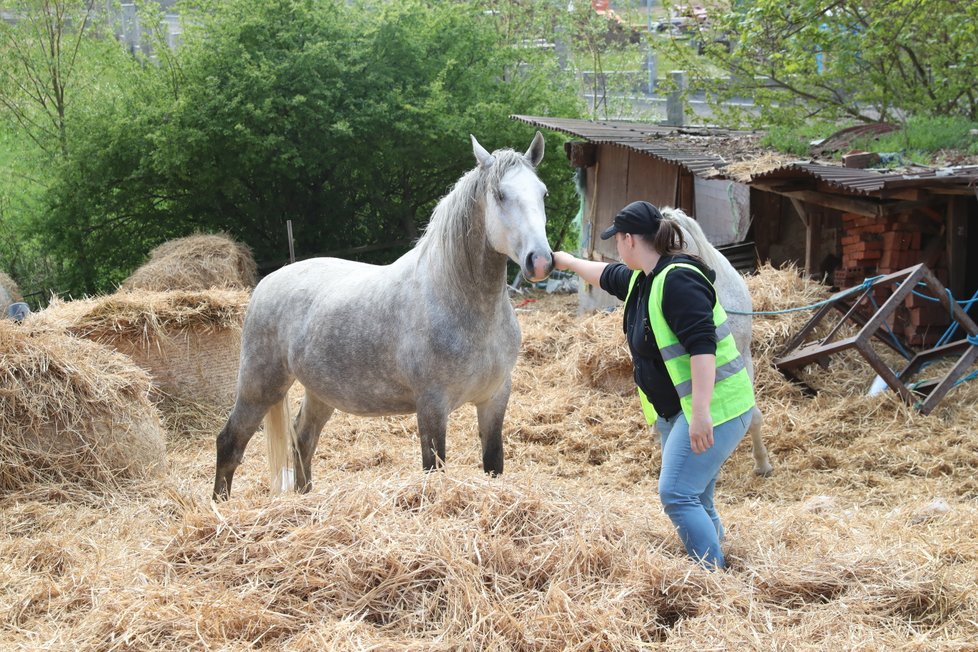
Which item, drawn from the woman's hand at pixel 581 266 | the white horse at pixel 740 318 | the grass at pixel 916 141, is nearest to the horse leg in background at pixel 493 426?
the woman's hand at pixel 581 266

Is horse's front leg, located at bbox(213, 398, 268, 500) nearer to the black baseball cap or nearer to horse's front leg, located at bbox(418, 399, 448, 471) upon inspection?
horse's front leg, located at bbox(418, 399, 448, 471)

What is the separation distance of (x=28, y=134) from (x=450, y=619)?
1351 centimetres

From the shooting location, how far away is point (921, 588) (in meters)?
3.00

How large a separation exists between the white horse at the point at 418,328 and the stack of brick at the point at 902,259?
4267mm

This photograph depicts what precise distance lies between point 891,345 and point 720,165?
2.65m

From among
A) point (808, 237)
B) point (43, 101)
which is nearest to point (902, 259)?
point (808, 237)

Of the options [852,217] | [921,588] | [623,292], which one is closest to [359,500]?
[623,292]

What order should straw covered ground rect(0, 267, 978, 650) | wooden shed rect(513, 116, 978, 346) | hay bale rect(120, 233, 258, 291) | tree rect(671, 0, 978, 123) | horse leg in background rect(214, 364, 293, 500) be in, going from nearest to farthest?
straw covered ground rect(0, 267, 978, 650)
horse leg in background rect(214, 364, 293, 500)
wooden shed rect(513, 116, 978, 346)
hay bale rect(120, 233, 258, 291)
tree rect(671, 0, 978, 123)

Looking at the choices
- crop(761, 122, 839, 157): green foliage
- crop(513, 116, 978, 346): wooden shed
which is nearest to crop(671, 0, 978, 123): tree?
crop(761, 122, 839, 157): green foliage

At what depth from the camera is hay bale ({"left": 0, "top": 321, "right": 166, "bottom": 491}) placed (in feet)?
16.4

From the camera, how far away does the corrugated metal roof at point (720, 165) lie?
629 centimetres

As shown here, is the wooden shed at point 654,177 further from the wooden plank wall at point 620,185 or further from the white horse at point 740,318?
the white horse at point 740,318

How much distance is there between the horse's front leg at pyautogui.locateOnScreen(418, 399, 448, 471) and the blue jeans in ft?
3.71

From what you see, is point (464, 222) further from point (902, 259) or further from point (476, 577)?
point (902, 259)
